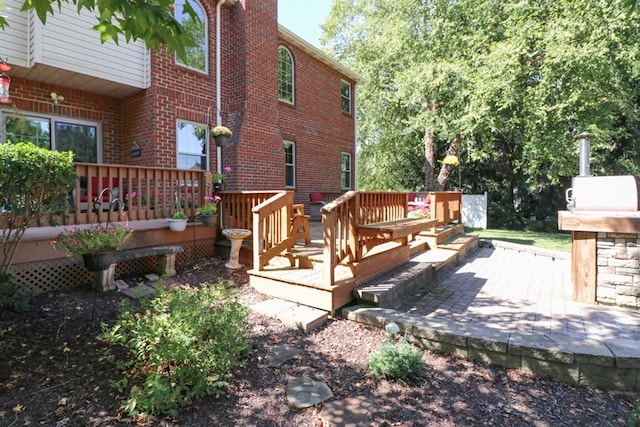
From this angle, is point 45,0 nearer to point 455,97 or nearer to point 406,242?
point 406,242

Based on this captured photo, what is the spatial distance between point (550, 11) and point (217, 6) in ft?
31.2

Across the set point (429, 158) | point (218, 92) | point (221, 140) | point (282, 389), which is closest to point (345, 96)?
point (429, 158)

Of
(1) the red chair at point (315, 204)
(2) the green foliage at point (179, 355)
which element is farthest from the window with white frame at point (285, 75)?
(2) the green foliage at point (179, 355)

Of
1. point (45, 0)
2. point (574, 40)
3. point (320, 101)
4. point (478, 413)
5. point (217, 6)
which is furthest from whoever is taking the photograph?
point (320, 101)

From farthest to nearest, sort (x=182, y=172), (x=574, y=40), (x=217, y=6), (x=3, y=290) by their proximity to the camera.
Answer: (x=574, y=40), (x=217, y=6), (x=182, y=172), (x=3, y=290)

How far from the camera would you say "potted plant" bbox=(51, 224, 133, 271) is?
13.1 ft

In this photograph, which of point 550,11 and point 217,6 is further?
point 550,11

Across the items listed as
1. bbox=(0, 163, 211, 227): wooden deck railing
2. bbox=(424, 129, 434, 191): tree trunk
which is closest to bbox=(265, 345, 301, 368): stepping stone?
bbox=(0, 163, 211, 227): wooden deck railing

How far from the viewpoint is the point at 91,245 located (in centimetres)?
400

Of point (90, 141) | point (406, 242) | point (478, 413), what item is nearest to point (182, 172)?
point (90, 141)

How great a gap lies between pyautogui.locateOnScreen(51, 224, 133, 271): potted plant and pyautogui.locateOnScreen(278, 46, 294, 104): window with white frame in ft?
23.1

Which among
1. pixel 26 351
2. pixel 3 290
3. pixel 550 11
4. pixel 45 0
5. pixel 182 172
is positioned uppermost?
pixel 550 11

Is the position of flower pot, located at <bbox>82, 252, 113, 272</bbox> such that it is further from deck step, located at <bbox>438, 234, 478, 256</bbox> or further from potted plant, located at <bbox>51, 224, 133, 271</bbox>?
deck step, located at <bbox>438, 234, 478, 256</bbox>

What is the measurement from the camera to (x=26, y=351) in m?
2.83
